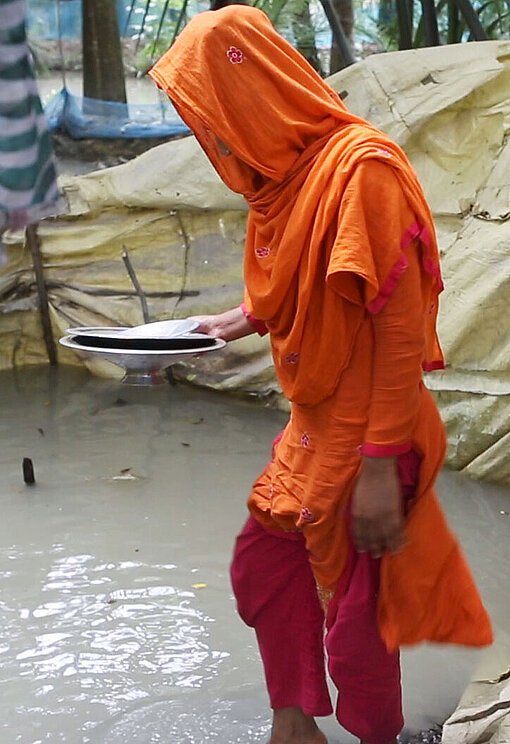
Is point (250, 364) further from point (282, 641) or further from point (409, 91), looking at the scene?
point (282, 641)

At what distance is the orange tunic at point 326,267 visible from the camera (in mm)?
1567

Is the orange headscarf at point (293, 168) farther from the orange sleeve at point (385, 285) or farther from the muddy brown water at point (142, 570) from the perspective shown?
the muddy brown water at point (142, 570)

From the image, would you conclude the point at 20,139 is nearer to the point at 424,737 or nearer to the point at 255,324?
the point at 255,324

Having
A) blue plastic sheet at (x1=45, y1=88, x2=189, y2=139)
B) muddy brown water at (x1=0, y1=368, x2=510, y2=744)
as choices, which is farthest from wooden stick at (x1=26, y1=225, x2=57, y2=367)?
blue plastic sheet at (x1=45, y1=88, x2=189, y2=139)

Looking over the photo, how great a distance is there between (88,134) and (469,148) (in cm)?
325

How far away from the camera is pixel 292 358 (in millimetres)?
1714

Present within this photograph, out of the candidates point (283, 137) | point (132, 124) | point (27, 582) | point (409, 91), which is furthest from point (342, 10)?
point (283, 137)

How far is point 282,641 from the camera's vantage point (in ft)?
6.52

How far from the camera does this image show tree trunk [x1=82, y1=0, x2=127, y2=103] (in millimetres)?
6715

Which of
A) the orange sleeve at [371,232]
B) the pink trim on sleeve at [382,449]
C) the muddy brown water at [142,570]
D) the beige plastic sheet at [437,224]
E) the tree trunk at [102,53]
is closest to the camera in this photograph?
the orange sleeve at [371,232]

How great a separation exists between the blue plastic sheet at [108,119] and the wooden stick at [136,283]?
167 centimetres

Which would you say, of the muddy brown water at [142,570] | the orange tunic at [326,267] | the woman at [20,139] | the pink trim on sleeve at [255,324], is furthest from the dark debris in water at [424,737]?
the woman at [20,139]

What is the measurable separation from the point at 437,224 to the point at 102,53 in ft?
12.4

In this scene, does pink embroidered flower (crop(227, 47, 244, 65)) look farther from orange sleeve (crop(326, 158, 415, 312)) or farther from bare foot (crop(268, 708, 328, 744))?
bare foot (crop(268, 708, 328, 744))
